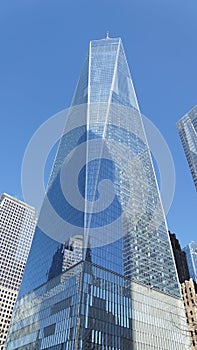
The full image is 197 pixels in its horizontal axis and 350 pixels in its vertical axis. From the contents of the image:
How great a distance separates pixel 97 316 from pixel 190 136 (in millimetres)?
138934

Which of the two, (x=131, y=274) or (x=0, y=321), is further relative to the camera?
(x=0, y=321)

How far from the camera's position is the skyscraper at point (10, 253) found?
15200cm

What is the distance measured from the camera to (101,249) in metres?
72.8

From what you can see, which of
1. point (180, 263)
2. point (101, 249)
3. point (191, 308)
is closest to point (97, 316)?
point (101, 249)

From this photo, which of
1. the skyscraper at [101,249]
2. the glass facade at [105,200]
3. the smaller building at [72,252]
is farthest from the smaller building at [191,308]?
the smaller building at [72,252]

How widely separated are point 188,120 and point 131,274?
429ft

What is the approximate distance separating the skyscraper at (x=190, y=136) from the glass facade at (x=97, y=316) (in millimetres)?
95260

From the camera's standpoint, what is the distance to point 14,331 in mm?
83125

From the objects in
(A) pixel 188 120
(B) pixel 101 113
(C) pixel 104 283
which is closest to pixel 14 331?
(C) pixel 104 283

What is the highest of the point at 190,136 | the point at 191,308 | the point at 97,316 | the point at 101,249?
the point at 190,136

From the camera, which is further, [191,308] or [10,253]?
[10,253]

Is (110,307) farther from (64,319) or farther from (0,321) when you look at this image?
(0,321)

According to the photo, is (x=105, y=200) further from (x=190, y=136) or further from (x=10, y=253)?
(x=10, y=253)

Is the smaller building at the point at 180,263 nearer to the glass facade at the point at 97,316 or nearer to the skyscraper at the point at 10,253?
the glass facade at the point at 97,316
